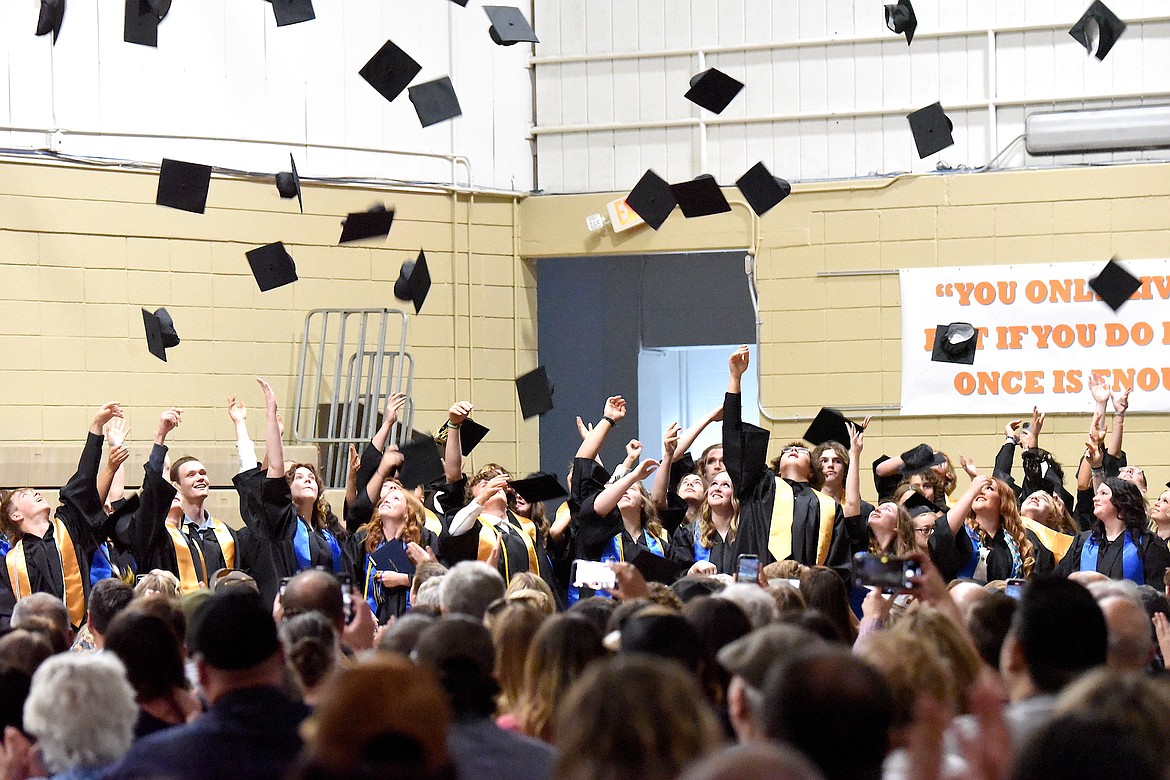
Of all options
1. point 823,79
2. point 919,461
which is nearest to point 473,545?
point 919,461

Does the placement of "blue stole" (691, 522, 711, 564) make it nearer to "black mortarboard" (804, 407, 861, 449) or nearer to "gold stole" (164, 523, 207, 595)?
"black mortarboard" (804, 407, 861, 449)

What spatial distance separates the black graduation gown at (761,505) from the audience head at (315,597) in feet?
9.64

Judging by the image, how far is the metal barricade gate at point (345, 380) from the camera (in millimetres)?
9656

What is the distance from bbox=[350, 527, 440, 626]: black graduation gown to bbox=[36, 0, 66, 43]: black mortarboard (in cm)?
356

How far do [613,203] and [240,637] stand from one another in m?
7.87

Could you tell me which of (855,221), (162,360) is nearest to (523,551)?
(162,360)

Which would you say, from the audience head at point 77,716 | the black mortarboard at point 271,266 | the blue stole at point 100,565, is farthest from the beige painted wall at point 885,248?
the audience head at point 77,716

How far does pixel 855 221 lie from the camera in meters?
9.95

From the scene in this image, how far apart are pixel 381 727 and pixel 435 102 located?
26.5 ft

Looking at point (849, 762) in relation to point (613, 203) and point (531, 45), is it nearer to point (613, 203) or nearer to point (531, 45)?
point (613, 203)

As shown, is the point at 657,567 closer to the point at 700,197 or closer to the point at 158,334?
the point at 700,197

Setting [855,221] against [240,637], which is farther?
[855,221]

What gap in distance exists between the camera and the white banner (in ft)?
30.8

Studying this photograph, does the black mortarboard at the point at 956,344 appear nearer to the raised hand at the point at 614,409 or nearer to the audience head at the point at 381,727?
the raised hand at the point at 614,409
